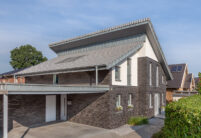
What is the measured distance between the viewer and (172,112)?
20.0 ft

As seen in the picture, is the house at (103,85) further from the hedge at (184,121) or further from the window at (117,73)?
the hedge at (184,121)

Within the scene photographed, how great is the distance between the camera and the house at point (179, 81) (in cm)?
2409

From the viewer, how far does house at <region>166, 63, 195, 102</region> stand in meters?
24.1

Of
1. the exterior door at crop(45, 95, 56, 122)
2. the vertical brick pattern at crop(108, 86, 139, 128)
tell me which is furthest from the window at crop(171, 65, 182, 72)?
the exterior door at crop(45, 95, 56, 122)

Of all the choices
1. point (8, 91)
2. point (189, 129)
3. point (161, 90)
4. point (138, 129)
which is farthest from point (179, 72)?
point (8, 91)

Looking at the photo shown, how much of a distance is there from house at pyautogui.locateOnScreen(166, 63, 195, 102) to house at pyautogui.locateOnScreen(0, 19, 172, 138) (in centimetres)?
730

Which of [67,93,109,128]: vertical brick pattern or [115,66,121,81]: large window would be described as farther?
[115,66,121,81]: large window

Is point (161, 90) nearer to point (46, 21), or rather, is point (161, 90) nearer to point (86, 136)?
point (86, 136)

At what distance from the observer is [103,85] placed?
11000mm

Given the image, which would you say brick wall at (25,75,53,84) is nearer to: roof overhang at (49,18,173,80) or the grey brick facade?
the grey brick facade

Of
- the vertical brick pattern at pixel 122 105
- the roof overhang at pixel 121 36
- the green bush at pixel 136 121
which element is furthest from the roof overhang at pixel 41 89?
the roof overhang at pixel 121 36

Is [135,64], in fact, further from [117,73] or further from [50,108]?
[50,108]

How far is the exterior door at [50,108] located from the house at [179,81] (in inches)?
661

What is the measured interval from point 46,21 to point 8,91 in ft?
27.5
